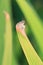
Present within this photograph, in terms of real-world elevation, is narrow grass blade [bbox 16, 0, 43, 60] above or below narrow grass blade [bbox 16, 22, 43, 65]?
above

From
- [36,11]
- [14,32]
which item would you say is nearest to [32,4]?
[36,11]

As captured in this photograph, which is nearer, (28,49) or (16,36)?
(28,49)

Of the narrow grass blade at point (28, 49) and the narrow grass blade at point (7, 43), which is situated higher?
the narrow grass blade at point (7, 43)

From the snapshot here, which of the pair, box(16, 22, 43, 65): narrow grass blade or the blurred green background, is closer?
box(16, 22, 43, 65): narrow grass blade

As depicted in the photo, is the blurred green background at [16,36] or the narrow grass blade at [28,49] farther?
the blurred green background at [16,36]

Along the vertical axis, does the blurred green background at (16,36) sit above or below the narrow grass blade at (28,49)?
above

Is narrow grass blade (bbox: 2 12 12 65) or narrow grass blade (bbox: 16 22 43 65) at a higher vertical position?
narrow grass blade (bbox: 2 12 12 65)

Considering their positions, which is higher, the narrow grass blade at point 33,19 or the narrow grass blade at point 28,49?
the narrow grass blade at point 33,19

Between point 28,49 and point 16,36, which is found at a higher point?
point 16,36
